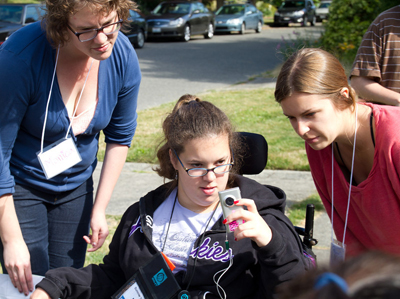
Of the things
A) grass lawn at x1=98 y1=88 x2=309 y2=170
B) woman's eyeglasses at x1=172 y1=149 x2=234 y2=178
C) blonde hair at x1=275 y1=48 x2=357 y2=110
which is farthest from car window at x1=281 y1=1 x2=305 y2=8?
woman's eyeglasses at x1=172 y1=149 x2=234 y2=178

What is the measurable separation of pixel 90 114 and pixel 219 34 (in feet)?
71.6

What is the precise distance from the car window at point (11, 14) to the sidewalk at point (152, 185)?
7188mm

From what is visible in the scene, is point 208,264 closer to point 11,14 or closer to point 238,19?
point 11,14

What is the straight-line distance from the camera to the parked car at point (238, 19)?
22.9m

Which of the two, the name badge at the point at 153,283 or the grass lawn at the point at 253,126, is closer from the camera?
the name badge at the point at 153,283

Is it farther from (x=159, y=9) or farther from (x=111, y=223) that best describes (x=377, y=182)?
(x=159, y=9)

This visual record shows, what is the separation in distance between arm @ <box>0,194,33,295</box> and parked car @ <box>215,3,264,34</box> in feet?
71.3

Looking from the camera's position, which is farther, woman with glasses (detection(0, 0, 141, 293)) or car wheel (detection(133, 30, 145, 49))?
car wheel (detection(133, 30, 145, 49))

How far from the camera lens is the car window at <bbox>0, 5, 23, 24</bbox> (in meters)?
11.2

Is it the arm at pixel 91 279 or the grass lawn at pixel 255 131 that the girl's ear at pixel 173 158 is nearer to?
the arm at pixel 91 279

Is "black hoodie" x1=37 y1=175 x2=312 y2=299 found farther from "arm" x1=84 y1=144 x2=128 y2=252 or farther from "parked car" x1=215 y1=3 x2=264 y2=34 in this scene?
"parked car" x1=215 y1=3 x2=264 y2=34

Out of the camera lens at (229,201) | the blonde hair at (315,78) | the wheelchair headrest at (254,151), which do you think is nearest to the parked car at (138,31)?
the wheelchair headrest at (254,151)

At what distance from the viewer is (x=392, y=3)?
8250 millimetres

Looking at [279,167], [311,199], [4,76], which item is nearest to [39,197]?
[4,76]
